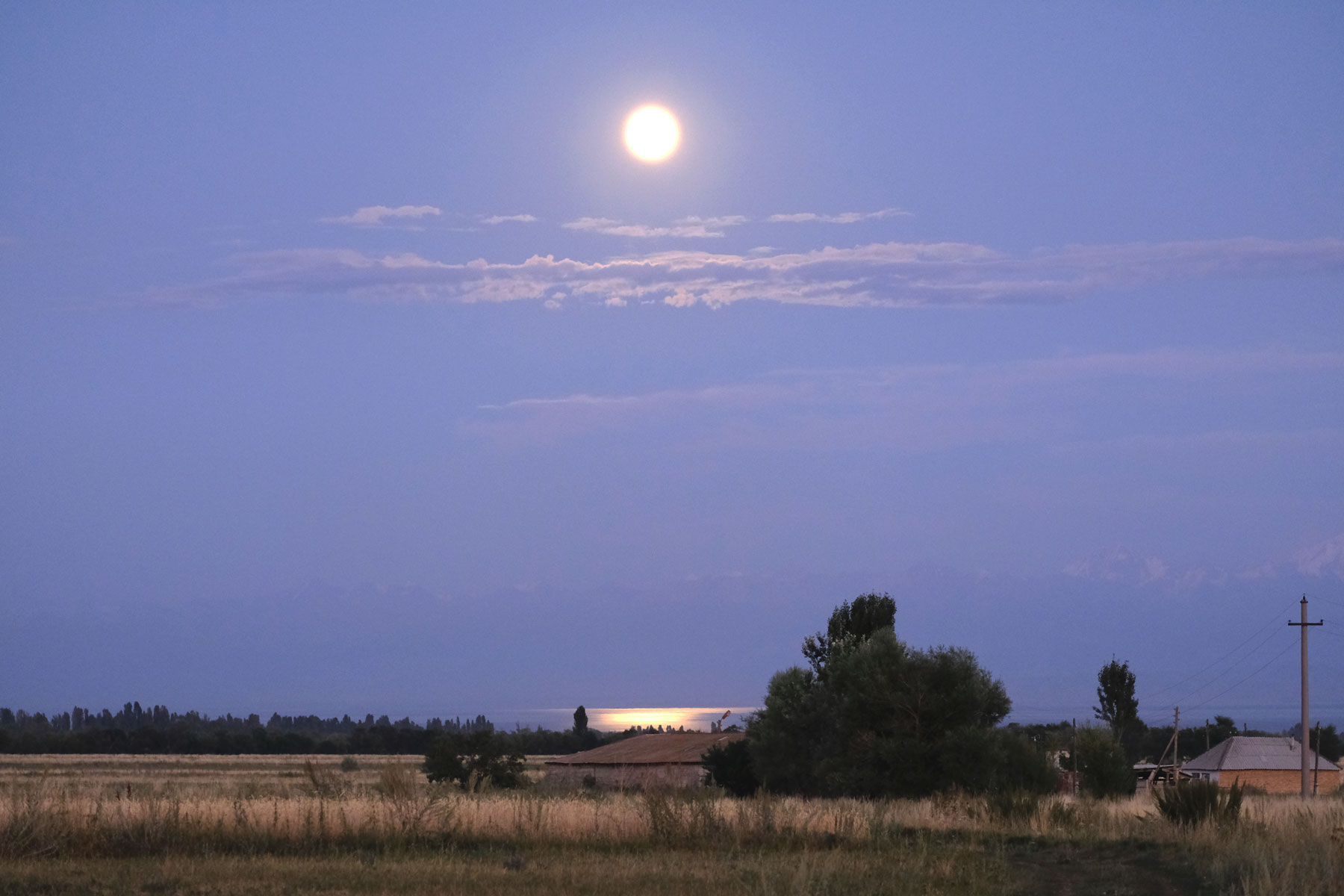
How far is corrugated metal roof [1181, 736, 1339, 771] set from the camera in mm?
69500

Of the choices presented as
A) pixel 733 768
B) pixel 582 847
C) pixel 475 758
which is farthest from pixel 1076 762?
pixel 582 847

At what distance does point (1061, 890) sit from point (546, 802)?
30.4ft

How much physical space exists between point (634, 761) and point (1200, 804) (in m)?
34.6

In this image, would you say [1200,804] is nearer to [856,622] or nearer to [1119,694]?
[856,622]

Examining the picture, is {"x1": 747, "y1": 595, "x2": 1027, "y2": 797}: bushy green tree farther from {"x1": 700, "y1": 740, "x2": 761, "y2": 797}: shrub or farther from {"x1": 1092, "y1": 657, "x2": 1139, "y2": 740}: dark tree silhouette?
{"x1": 1092, "y1": 657, "x2": 1139, "y2": 740}: dark tree silhouette

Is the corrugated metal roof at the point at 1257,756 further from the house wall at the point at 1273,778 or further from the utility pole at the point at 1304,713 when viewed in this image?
the utility pole at the point at 1304,713

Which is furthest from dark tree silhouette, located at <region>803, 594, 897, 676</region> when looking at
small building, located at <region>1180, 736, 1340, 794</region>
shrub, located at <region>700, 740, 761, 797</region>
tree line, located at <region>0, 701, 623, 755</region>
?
tree line, located at <region>0, 701, 623, 755</region>

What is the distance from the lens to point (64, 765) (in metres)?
75.1

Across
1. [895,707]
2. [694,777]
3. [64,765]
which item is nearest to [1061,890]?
[895,707]

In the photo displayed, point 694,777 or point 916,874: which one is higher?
point 916,874

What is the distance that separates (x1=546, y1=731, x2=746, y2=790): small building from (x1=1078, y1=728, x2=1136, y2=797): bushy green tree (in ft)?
42.3

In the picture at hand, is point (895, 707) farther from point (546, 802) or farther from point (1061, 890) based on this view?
point (1061, 890)

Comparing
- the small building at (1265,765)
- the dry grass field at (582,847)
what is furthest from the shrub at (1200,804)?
the small building at (1265,765)

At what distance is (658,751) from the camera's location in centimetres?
5841
